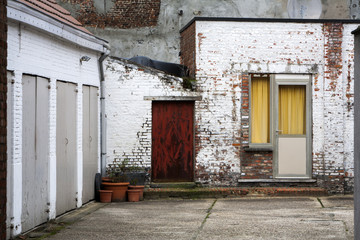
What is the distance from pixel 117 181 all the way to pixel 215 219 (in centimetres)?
395

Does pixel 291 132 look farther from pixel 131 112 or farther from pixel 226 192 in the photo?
pixel 131 112

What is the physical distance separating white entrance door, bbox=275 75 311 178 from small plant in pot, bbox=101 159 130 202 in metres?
3.70

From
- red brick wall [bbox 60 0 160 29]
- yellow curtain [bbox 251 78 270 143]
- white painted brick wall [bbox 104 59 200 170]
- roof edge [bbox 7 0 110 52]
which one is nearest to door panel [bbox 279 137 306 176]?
yellow curtain [bbox 251 78 270 143]

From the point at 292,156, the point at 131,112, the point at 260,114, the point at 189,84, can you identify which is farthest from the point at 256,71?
the point at 131,112

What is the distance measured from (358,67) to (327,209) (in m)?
6.79

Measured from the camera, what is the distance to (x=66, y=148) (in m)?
11.9

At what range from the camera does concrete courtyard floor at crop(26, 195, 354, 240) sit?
30.8ft

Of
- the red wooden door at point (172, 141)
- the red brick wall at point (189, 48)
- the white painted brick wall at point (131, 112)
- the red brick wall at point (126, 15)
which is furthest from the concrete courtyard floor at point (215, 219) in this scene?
the red brick wall at point (126, 15)

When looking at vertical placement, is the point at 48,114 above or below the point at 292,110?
below

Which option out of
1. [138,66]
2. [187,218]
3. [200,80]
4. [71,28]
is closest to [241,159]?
[200,80]

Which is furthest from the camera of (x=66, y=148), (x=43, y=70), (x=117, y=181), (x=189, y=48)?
(x=189, y=48)

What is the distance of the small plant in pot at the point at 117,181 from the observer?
46.1 ft

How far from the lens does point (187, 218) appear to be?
1118 cm

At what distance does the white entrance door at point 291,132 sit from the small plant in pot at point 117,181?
12.1ft
